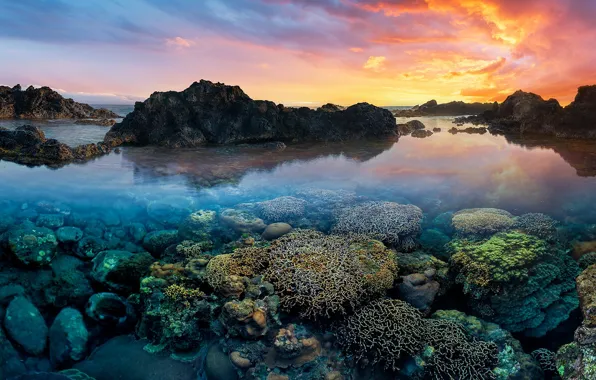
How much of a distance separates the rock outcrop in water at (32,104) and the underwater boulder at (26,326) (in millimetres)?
28466

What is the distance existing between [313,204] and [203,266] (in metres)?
3.95

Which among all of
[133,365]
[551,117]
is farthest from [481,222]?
[551,117]

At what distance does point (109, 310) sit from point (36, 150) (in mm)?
11383

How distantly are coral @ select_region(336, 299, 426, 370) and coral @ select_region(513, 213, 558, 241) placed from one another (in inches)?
158

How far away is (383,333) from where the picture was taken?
16.5ft

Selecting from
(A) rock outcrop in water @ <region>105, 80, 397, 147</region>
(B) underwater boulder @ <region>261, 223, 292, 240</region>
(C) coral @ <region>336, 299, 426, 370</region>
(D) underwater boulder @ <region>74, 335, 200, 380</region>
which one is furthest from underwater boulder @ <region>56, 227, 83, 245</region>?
(A) rock outcrop in water @ <region>105, 80, 397, 147</region>

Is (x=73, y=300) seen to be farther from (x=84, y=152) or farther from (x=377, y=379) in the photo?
(x=84, y=152)

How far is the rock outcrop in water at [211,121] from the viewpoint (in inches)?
760

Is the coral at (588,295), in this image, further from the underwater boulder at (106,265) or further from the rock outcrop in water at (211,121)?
the rock outcrop in water at (211,121)

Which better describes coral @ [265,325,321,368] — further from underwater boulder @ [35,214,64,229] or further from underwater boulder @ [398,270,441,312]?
underwater boulder @ [35,214,64,229]

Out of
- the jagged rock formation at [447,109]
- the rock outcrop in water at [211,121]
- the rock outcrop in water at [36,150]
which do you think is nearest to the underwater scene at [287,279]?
the rock outcrop in water at [36,150]

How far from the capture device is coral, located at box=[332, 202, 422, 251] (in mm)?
7832

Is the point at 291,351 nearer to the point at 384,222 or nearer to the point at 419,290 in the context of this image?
the point at 419,290

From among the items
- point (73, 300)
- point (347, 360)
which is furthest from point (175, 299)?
point (347, 360)
